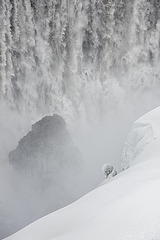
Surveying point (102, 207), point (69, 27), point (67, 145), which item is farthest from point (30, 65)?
point (102, 207)

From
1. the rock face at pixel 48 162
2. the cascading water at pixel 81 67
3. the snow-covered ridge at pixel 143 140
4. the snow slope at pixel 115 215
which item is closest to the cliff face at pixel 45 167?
the rock face at pixel 48 162

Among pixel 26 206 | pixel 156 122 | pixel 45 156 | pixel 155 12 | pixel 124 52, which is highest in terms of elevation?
pixel 155 12

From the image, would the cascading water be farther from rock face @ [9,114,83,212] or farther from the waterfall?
rock face @ [9,114,83,212]

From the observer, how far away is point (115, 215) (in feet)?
9.50

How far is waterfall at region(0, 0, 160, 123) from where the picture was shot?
11.5m

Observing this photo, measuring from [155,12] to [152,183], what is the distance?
11.7 m

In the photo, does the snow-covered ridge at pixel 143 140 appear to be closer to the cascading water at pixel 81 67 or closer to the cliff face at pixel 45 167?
the cliff face at pixel 45 167

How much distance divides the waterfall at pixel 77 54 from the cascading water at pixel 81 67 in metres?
0.03

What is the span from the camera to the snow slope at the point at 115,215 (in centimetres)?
259

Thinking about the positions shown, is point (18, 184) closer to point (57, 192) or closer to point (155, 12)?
point (57, 192)

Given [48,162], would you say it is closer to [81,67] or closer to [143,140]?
[81,67]

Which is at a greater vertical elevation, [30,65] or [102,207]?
[30,65]

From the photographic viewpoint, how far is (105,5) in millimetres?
12492

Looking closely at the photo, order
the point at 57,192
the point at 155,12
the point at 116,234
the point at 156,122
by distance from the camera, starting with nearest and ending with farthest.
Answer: the point at 116,234 → the point at 156,122 → the point at 57,192 → the point at 155,12
